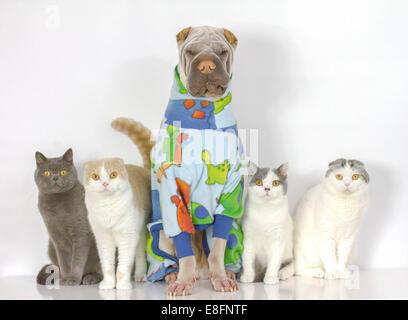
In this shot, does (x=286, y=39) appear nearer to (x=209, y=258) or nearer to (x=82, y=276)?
(x=209, y=258)

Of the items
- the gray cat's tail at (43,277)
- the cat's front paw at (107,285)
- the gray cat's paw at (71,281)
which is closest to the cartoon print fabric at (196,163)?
the cat's front paw at (107,285)

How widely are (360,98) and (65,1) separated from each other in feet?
4.44

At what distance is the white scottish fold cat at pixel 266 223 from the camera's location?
1979 millimetres

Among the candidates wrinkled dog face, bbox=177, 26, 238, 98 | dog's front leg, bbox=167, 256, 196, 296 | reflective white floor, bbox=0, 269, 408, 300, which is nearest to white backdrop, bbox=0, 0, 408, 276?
reflective white floor, bbox=0, 269, 408, 300

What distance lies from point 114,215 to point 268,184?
0.56m

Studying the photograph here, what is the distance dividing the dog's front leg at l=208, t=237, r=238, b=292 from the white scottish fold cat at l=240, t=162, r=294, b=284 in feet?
0.46

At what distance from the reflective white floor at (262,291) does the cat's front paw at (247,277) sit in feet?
0.12

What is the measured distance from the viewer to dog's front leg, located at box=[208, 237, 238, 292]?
185cm

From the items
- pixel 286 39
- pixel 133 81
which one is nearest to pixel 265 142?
pixel 286 39

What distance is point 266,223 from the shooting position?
1989mm

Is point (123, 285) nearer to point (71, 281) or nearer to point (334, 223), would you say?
point (71, 281)

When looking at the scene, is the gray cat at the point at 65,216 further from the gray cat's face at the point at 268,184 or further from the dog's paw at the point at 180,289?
the gray cat's face at the point at 268,184

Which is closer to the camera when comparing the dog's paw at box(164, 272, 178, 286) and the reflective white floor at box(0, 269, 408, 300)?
the reflective white floor at box(0, 269, 408, 300)

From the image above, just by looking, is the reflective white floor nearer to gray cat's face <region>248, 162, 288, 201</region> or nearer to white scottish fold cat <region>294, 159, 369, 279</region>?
white scottish fold cat <region>294, 159, 369, 279</region>
